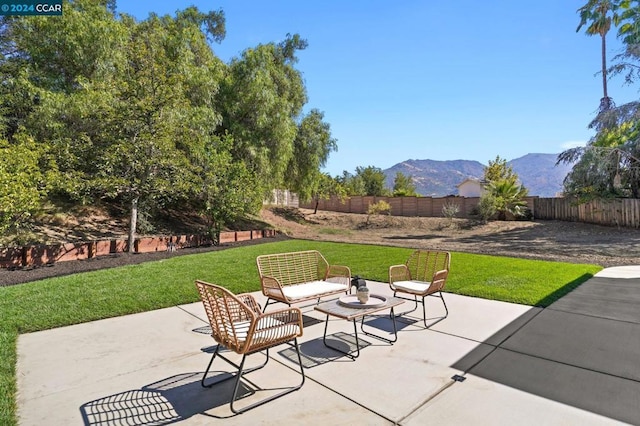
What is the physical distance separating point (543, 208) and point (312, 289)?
2211 cm

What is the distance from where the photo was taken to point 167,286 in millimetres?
6168

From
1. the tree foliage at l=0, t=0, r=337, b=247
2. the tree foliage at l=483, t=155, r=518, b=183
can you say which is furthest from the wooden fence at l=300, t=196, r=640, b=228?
the tree foliage at l=0, t=0, r=337, b=247

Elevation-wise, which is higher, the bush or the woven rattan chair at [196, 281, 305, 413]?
the bush

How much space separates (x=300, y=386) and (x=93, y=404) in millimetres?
1538

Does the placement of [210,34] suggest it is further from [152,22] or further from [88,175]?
[88,175]

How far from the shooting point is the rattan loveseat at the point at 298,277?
427 centimetres

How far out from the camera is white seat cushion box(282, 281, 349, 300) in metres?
4.24

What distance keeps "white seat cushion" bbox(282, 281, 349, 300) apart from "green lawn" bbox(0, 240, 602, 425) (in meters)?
1.86

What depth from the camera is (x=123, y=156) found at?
9406mm

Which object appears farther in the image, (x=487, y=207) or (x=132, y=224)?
(x=487, y=207)

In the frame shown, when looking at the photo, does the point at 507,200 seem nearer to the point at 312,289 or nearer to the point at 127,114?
the point at 312,289

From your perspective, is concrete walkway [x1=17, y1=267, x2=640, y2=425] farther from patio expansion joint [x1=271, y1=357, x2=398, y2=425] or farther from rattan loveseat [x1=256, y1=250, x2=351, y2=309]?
rattan loveseat [x1=256, y1=250, x2=351, y2=309]

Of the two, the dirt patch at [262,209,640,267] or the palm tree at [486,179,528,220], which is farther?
the palm tree at [486,179,528,220]

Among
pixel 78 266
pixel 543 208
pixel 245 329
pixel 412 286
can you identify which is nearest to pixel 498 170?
pixel 543 208
